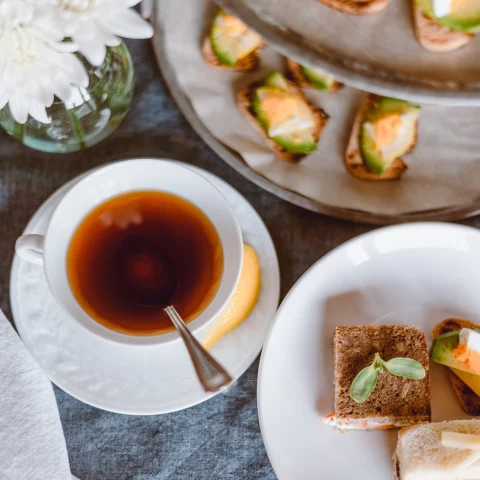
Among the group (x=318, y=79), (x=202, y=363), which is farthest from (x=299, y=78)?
(x=202, y=363)

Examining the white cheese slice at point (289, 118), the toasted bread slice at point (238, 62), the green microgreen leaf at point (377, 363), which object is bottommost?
the green microgreen leaf at point (377, 363)

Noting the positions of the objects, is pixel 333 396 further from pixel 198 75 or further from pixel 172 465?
pixel 198 75

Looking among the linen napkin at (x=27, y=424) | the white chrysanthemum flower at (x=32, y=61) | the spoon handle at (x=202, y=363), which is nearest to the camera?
the white chrysanthemum flower at (x=32, y=61)

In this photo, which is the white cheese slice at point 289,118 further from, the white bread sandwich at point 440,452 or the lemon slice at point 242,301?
the white bread sandwich at point 440,452

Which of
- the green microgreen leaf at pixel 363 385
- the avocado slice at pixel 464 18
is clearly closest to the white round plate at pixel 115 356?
the green microgreen leaf at pixel 363 385

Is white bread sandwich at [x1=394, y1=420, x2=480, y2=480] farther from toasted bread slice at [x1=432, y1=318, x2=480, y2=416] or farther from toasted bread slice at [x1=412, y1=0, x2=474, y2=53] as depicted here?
toasted bread slice at [x1=412, y1=0, x2=474, y2=53]

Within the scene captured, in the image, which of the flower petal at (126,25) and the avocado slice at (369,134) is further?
the avocado slice at (369,134)

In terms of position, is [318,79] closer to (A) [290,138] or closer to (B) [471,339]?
(A) [290,138]
